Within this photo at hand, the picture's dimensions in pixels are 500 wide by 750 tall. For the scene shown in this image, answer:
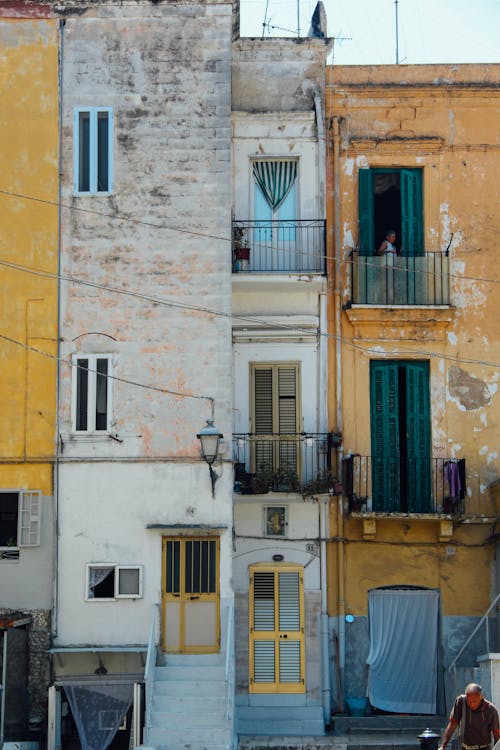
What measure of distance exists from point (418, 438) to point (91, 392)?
19.3ft

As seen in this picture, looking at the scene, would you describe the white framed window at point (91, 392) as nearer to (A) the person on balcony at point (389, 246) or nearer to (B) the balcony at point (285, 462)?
(B) the balcony at point (285, 462)

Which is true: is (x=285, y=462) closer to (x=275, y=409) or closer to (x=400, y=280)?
(x=275, y=409)

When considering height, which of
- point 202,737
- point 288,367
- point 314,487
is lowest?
point 202,737

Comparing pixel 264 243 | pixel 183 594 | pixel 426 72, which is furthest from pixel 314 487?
pixel 426 72

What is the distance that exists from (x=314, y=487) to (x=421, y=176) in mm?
6101

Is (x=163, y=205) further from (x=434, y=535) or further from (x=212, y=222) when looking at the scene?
(x=434, y=535)

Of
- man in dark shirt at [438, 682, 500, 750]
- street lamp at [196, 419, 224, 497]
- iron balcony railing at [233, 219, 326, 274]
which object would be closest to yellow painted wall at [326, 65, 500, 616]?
iron balcony railing at [233, 219, 326, 274]

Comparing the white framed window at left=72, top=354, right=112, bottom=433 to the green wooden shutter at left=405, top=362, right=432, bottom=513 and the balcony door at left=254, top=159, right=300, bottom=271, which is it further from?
the green wooden shutter at left=405, top=362, right=432, bottom=513

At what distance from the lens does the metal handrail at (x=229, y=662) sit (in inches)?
698

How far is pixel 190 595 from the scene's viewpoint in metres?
19.0

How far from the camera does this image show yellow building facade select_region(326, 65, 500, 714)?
20.8 m

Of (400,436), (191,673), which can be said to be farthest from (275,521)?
(191,673)

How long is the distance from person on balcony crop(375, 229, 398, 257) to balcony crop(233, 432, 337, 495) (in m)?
3.45

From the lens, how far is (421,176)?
72.4 feet
